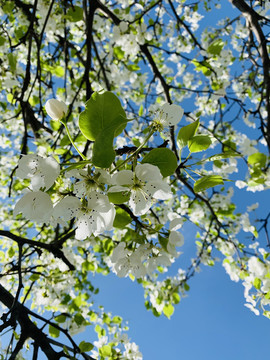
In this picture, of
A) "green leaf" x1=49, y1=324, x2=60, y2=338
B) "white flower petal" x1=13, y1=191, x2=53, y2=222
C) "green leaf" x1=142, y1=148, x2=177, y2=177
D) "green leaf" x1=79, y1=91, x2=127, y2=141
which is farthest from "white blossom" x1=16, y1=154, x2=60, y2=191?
"green leaf" x1=49, y1=324, x2=60, y2=338

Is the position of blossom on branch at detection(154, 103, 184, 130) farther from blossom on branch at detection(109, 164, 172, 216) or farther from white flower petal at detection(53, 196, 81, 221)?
white flower petal at detection(53, 196, 81, 221)

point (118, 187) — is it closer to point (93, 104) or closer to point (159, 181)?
point (159, 181)

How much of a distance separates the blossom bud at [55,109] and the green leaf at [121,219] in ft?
1.25

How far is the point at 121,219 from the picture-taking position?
3.06 feet

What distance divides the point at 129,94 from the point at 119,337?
3919 millimetres

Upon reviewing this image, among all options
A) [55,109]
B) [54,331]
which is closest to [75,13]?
[55,109]

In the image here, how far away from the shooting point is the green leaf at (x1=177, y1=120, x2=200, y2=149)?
816 millimetres

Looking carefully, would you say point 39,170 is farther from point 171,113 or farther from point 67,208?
point 171,113

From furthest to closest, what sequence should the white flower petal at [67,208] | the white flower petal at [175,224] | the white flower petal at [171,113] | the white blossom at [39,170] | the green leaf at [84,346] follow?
the green leaf at [84,346] < the white flower petal at [175,224] < the white flower petal at [171,113] < the white flower petal at [67,208] < the white blossom at [39,170]

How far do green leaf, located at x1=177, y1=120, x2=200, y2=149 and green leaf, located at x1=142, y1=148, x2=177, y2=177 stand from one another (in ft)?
0.50

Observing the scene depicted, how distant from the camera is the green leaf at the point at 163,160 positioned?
70 cm

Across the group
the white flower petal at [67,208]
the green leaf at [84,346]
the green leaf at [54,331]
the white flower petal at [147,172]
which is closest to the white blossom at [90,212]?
the white flower petal at [67,208]

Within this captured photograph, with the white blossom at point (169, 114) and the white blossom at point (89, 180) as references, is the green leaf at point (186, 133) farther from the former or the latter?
the white blossom at point (89, 180)

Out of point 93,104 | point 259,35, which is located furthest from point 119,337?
point 259,35
